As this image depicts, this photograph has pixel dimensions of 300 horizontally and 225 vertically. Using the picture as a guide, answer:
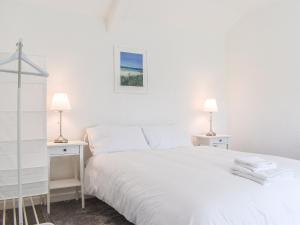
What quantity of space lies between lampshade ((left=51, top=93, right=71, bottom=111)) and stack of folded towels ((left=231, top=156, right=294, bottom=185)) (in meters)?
2.10

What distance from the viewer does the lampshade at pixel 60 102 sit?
337 cm

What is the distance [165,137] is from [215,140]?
A: 1008 mm

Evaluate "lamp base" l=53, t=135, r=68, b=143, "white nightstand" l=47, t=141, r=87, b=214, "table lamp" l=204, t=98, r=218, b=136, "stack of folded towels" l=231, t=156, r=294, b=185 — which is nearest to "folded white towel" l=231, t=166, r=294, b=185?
"stack of folded towels" l=231, t=156, r=294, b=185

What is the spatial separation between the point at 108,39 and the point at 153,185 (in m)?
2.53

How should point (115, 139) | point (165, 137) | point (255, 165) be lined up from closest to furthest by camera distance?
point (255, 165) < point (115, 139) < point (165, 137)

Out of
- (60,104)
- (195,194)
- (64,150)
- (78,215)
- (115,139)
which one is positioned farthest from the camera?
(115,139)

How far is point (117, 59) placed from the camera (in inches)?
158

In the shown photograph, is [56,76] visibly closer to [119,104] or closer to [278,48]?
[119,104]

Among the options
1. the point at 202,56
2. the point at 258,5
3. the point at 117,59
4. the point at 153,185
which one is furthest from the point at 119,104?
the point at 258,5

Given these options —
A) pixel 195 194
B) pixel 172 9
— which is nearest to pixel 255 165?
pixel 195 194

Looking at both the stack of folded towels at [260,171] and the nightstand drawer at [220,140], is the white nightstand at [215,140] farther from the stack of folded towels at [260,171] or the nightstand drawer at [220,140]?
the stack of folded towels at [260,171]

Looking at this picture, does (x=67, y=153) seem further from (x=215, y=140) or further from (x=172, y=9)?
(x=172, y=9)

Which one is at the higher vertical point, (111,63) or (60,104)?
(111,63)

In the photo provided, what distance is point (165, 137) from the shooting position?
3887 millimetres
